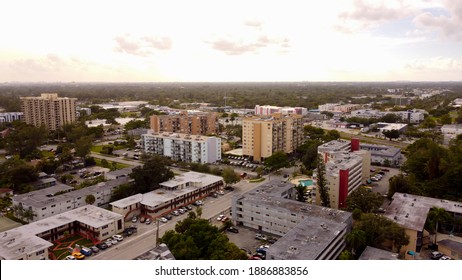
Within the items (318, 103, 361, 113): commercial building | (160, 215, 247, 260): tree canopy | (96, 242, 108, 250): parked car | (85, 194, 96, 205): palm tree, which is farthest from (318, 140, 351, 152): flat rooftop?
(318, 103, 361, 113): commercial building

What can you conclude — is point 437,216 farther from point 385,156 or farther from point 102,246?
point 102,246

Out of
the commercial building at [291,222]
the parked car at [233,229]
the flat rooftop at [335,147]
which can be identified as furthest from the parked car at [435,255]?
the flat rooftop at [335,147]

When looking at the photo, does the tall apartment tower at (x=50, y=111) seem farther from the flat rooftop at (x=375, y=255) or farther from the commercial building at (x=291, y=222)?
the flat rooftop at (x=375, y=255)

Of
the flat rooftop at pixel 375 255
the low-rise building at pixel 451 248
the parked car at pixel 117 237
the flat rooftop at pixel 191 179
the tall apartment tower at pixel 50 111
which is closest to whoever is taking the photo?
the flat rooftop at pixel 375 255

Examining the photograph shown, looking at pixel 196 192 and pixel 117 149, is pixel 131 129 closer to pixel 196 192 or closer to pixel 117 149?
pixel 117 149

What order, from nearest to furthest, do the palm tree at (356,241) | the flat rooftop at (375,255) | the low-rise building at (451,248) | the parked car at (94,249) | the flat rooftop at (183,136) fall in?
the flat rooftop at (375,255)
the palm tree at (356,241)
the low-rise building at (451,248)
the parked car at (94,249)
the flat rooftop at (183,136)

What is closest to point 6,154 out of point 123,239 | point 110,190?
point 110,190

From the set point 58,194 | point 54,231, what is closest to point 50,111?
point 58,194

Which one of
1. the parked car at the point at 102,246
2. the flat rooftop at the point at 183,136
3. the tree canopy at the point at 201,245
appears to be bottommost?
the parked car at the point at 102,246
